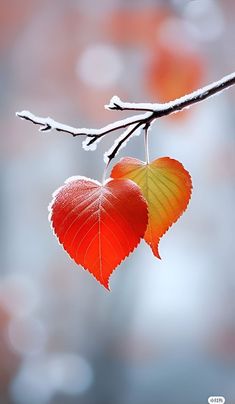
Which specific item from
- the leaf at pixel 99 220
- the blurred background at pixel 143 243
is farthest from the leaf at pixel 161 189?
the blurred background at pixel 143 243

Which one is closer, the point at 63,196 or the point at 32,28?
the point at 63,196

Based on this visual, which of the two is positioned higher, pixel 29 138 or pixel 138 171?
pixel 29 138

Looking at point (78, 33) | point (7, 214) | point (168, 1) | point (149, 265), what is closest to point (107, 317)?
point (149, 265)

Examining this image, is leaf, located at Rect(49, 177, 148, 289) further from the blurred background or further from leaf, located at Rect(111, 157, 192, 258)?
the blurred background

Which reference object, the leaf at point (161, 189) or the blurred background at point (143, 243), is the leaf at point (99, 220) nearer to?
the leaf at point (161, 189)

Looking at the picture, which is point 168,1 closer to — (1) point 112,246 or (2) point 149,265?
(2) point 149,265

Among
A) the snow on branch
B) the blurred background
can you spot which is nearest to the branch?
the snow on branch
